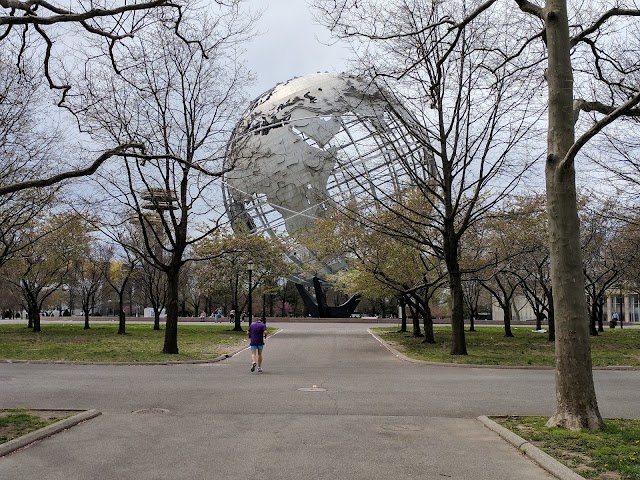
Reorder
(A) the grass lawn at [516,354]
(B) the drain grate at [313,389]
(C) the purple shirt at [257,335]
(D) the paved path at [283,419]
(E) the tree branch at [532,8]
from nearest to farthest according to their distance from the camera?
(D) the paved path at [283,419] < (E) the tree branch at [532,8] < (B) the drain grate at [313,389] < (C) the purple shirt at [257,335] < (A) the grass lawn at [516,354]

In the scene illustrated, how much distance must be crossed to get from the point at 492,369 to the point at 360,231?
1084cm

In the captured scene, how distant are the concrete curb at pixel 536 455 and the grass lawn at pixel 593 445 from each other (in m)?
0.11

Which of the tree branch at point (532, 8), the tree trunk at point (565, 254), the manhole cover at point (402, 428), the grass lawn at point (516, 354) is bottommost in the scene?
the grass lawn at point (516, 354)

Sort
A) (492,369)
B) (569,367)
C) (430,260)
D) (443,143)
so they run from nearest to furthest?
1. (569,367)
2. (492,369)
3. (443,143)
4. (430,260)

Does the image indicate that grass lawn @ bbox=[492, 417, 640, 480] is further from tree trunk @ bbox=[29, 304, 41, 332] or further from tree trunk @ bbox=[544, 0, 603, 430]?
tree trunk @ bbox=[29, 304, 41, 332]

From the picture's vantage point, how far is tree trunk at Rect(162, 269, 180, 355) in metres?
20.6

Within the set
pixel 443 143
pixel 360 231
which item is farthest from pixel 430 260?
pixel 443 143

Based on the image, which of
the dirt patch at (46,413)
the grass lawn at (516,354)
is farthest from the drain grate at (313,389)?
the grass lawn at (516,354)

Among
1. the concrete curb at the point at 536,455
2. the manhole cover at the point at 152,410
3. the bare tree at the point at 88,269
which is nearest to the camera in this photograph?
the concrete curb at the point at 536,455

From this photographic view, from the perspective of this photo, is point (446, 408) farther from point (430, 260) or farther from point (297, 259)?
point (297, 259)

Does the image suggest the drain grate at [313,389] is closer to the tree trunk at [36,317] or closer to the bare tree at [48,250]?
the bare tree at [48,250]

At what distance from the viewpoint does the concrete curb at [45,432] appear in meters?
6.80

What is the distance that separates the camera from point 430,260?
1163 inches

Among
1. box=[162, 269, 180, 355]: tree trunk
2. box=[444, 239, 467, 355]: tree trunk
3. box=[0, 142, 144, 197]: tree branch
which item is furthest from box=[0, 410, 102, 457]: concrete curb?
box=[444, 239, 467, 355]: tree trunk
